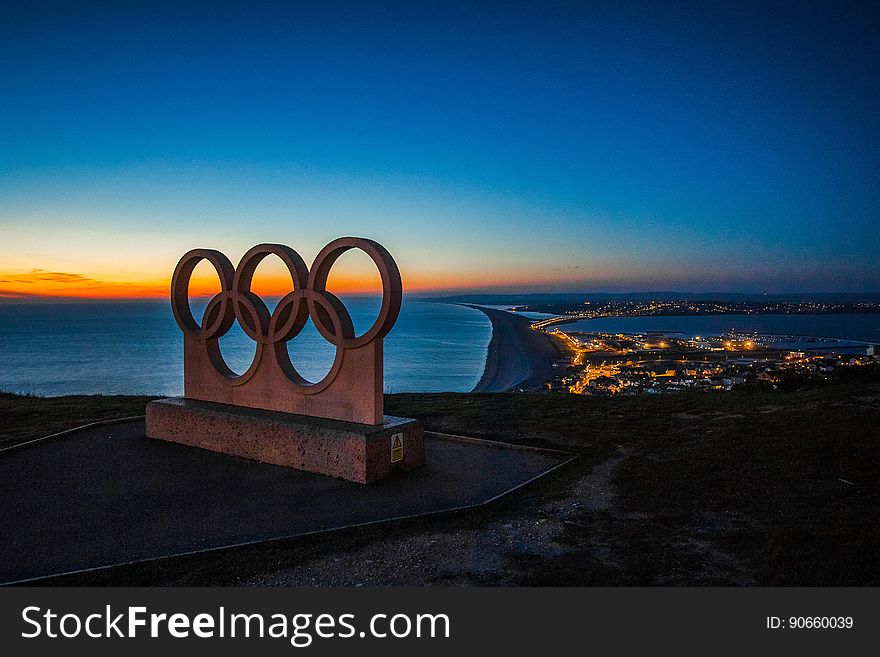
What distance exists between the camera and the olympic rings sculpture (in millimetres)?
7699

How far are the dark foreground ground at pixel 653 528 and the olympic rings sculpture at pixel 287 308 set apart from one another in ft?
9.62

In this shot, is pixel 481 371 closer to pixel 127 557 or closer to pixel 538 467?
pixel 538 467

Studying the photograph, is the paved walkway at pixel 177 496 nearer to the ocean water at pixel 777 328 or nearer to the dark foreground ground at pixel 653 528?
the dark foreground ground at pixel 653 528

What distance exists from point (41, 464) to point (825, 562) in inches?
374

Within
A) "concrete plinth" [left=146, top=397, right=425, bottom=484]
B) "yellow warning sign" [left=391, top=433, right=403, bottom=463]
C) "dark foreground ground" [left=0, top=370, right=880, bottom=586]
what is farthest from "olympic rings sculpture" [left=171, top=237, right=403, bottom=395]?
"dark foreground ground" [left=0, top=370, right=880, bottom=586]

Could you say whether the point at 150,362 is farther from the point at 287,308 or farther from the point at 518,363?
the point at 287,308

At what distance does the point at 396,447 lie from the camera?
7742mm

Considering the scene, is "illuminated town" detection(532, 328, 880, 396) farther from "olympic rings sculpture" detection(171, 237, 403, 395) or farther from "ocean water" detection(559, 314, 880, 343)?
"ocean water" detection(559, 314, 880, 343)

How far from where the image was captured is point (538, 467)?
27.0ft

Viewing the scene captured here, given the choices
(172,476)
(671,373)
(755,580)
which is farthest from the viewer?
(671,373)

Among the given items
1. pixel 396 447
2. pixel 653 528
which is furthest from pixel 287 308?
pixel 653 528

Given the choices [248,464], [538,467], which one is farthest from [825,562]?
[248,464]

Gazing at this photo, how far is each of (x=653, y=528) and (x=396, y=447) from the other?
3537 mm

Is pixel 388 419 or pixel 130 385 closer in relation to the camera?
pixel 388 419
